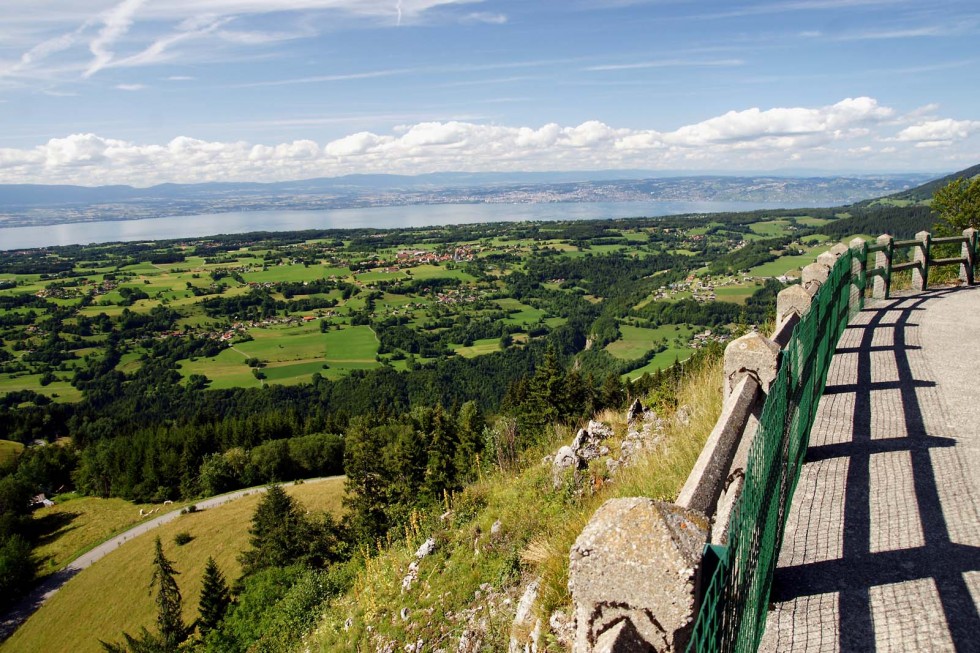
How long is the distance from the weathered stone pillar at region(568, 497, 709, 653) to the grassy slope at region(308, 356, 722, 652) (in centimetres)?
246

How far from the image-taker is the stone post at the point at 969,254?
47.0 ft

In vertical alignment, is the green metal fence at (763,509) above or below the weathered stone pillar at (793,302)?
below

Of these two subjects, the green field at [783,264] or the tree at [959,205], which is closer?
the tree at [959,205]

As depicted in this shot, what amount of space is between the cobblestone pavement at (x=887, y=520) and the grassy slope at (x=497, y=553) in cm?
119

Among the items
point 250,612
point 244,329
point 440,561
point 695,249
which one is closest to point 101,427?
point 244,329

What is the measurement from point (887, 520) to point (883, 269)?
36.6 ft

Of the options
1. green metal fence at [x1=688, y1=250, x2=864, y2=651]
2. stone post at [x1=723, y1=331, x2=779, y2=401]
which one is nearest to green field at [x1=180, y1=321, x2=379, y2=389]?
green metal fence at [x1=688, y1=250, x2=864, y2=651]

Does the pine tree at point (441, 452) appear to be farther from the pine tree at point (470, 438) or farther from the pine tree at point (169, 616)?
the pine tree at point (169, 616)

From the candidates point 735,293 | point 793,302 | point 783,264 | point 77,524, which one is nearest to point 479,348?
point 735,293

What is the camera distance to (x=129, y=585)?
132 ft

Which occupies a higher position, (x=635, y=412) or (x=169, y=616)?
(x=635, y=412)

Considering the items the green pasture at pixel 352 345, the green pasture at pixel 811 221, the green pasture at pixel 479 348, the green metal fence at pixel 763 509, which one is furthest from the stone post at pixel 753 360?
the green pasture at pixel 811 221

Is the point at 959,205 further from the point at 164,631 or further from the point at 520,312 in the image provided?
the point at 520,312

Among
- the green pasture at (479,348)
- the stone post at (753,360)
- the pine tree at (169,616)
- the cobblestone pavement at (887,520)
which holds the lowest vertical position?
the green pasture at (479,348)
